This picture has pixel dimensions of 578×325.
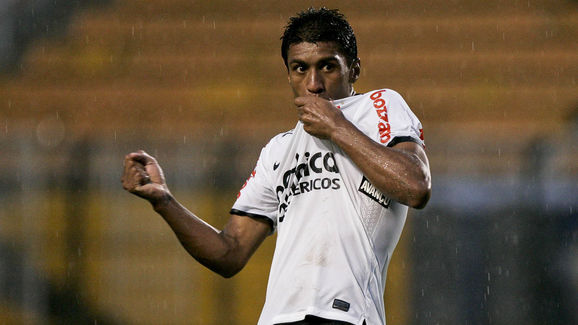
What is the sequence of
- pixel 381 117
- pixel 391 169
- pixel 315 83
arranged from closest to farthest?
1. pixel 391 169
2. pixel 381 117
3. pixel 315 83

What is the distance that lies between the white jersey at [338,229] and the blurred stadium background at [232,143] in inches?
129

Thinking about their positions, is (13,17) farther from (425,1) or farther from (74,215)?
(425,1)

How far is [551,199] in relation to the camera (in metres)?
5.80

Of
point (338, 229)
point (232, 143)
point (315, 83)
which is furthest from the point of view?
point (232, 143)

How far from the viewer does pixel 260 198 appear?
3.05 m

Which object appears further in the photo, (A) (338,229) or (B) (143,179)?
(B) (143,179)

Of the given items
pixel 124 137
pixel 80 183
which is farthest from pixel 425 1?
pixel 80 183

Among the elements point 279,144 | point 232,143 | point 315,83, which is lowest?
point 279,144

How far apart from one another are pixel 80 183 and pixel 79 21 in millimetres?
2090

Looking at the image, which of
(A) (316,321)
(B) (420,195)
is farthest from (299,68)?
(A) (316,321)

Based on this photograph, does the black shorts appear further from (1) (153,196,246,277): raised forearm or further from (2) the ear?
(2) the ear

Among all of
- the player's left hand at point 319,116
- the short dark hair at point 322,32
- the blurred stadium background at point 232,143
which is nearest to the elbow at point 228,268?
the player's left hand at point 319,116

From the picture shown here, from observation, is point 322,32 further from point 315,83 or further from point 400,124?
point 400,124

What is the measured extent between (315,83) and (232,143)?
3747 millimetres
